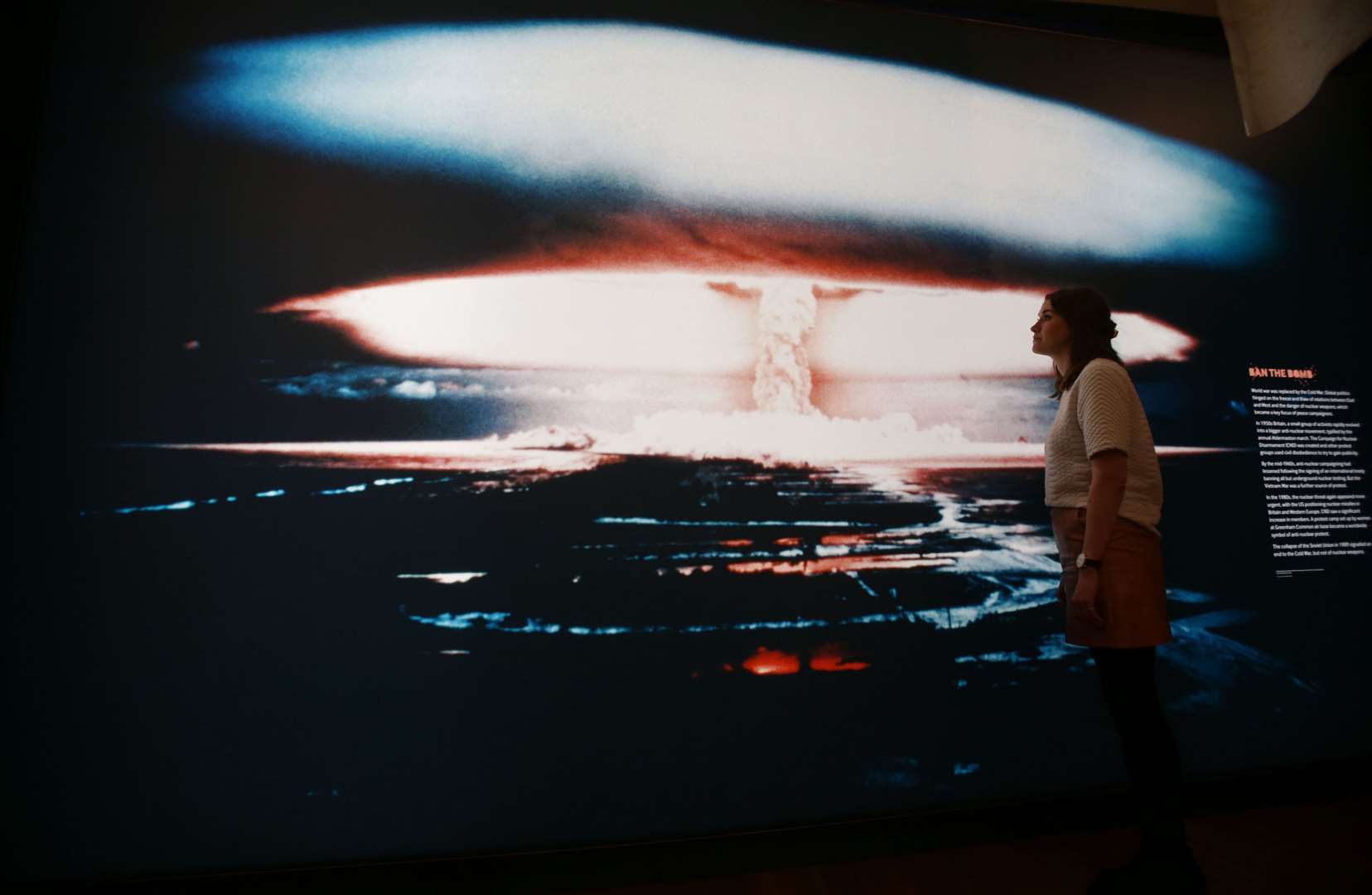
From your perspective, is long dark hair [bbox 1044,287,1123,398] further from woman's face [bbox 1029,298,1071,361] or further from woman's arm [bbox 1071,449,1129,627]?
woman's arm [bbox 1071,449,1129,627]

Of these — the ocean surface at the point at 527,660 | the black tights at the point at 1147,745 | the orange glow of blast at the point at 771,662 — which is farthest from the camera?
the orange glow of blast at the point at 771,662

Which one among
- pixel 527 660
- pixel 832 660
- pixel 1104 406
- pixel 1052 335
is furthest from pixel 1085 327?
pixel 527 660

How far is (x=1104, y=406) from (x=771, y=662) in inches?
38.2

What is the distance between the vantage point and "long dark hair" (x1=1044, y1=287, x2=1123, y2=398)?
4.57 feet

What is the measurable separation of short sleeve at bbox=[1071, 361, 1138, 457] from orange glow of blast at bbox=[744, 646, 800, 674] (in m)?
0.85

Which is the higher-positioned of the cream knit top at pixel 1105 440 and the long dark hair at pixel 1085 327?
the long dark hair at pixel 1085 327

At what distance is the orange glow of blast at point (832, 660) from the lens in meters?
1.59

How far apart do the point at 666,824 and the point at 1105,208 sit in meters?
2.35

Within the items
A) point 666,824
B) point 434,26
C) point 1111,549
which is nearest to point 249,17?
point 434,26

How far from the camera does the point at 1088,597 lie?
123 cm

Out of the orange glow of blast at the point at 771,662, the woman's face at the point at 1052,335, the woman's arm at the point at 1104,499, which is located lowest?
the orange glow of blast at the point at 771,662

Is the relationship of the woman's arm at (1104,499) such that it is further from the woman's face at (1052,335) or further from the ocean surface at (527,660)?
the ocean surface at (527,660)

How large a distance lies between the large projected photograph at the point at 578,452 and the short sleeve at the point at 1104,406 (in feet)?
1.67

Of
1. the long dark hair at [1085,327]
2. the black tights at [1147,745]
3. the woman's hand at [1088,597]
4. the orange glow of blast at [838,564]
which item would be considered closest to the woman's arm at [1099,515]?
the woman's hand at [1088,597]
